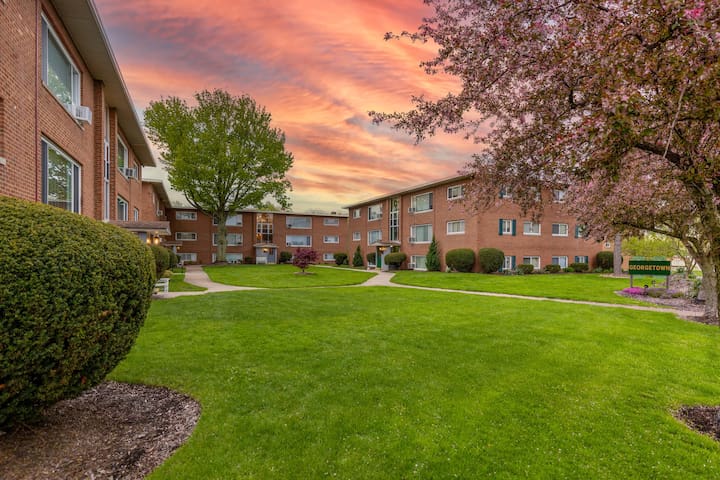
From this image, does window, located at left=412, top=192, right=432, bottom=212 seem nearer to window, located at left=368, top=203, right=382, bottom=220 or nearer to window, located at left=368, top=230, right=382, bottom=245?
window, located at left=368, top=203, right=382, bottom=220

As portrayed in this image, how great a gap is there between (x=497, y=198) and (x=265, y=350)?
17.2 ft

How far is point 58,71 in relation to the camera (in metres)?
9.52

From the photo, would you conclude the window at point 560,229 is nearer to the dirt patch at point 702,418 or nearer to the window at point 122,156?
the dirt patch at point 702,418

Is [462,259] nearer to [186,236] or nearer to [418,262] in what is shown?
[418,262]

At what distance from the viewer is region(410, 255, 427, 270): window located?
31859mm

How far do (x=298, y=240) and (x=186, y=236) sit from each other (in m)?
14.3

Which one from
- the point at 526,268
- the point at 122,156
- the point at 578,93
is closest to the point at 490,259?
the point at 526,268

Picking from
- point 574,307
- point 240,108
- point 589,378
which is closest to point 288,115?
point 574,307

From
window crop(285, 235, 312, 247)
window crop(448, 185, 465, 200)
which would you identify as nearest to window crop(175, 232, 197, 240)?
window crop(285, 235, 312, 247)

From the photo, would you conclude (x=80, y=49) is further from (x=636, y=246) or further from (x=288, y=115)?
(x=636, y=246)

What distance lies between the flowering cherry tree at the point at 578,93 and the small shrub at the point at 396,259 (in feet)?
87.4

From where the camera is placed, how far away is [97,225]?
348cm

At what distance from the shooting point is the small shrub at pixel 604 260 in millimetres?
32250

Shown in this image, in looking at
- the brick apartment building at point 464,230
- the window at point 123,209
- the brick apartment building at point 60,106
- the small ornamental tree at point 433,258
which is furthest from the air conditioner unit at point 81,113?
the small ornamental tree at point 433,258
